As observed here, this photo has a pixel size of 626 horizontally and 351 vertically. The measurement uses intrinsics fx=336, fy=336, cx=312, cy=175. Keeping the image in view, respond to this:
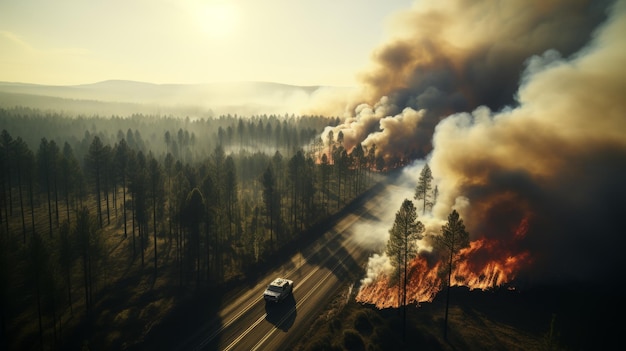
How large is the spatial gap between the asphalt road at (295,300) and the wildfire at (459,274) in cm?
575

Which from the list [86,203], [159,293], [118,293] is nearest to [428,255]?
[159,293]

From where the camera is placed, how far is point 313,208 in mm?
87312

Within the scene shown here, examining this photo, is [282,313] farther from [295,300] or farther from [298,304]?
[295,300]

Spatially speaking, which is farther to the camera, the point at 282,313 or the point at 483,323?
the point at 282,313

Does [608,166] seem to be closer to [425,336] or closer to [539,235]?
[539,235]

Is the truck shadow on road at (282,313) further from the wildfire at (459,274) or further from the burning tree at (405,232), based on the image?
the burning tree at (405,232)

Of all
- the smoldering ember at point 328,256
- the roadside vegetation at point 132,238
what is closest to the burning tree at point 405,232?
the smoldering ember at point 328,256

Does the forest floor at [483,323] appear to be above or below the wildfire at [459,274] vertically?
below

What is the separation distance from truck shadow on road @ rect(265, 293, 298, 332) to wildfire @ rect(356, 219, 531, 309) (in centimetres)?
972

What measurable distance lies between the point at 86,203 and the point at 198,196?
60811 millimetres

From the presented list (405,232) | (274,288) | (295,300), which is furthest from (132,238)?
(405,232)

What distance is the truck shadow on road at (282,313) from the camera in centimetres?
4319

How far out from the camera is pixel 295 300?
49.5 m

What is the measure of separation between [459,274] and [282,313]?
2895cm
